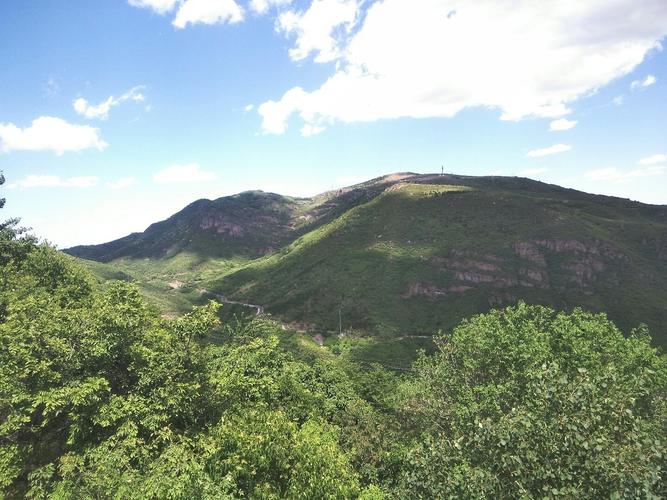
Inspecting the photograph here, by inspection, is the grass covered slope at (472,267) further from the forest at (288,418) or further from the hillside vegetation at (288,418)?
the forest at (288,418)

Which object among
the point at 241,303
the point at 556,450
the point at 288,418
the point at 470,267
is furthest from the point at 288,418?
the point at 241,303

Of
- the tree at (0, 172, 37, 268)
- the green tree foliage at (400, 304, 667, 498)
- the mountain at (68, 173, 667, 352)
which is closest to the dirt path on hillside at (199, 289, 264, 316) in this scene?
Result: the mountain at (68, 173, 667, 352)

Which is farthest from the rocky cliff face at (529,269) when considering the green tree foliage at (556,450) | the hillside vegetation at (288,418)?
the green tree foliage at (556,450)

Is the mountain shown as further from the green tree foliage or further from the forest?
the green tree foliage

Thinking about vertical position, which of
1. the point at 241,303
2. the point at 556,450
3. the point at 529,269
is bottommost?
the point at 241,303

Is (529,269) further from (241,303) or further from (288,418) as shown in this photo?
Result: (288,418)

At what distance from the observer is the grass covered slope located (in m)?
134

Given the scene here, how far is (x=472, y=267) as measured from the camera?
151m

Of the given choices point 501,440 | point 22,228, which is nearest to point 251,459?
point 501,440

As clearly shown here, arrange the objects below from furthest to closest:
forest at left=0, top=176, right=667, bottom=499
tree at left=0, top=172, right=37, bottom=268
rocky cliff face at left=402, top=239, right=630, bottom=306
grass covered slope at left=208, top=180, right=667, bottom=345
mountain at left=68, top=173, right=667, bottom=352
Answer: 1. rocky cliff face at left=402, top=239, right=630, bottom=306
2. grass covered slope at left=208, top=180, right=667, bottom=345
3. mountain at left=68, top=173, right=667, bottom=352
4. tree at left=0, top=172, right=37, bottom=268
5. forest at left=0, top=176, right=667, bottom=499

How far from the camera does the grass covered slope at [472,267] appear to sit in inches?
5271

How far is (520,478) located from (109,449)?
24.0 m

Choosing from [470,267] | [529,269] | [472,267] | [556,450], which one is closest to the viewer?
[556,450]

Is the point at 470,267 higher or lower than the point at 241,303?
higher
